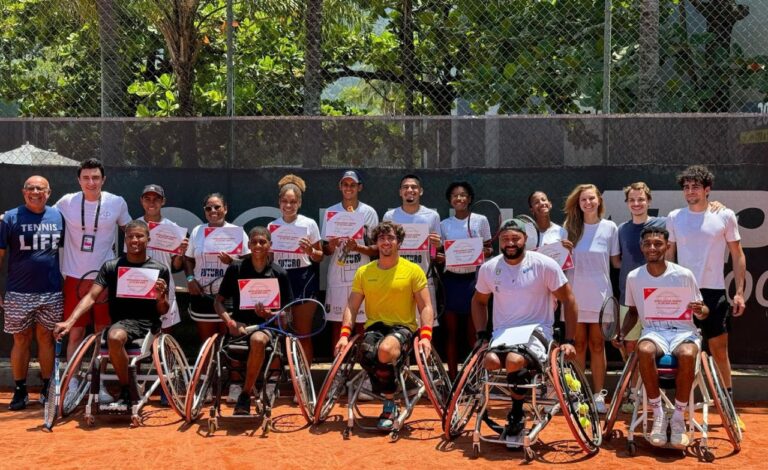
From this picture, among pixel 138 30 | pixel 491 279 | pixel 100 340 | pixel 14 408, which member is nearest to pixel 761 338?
pixel 491 279

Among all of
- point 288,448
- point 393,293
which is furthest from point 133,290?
point 393,293

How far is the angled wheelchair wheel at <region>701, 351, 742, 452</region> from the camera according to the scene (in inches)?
245

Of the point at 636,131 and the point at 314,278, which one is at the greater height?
the point at 636,131

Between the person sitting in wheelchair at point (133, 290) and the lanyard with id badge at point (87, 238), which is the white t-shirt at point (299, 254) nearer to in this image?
the person sitting in wheelchair at point (133, 290)

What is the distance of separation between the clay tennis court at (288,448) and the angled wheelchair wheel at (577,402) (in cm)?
13

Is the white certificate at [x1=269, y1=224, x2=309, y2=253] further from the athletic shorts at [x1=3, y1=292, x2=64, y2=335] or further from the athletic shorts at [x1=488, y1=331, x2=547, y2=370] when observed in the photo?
the athletic shorts at [x1=488, y1=331, x2=547, y2=370]

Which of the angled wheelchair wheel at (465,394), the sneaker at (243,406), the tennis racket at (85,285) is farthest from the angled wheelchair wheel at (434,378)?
the tennis racket at (85,285)

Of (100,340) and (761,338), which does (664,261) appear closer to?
(761,338)

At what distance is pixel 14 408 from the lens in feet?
26.1

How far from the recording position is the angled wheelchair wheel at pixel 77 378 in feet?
23.1

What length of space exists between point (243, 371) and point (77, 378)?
4.48ft

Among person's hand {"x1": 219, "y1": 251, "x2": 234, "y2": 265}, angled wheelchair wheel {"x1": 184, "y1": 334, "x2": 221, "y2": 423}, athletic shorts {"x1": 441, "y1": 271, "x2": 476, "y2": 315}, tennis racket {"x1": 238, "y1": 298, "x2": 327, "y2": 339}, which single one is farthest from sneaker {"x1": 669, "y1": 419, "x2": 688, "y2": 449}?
person's hand {"x1": 219, "y1": 251, "x2": 234, "y2": 265}

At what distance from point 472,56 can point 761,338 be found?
3967 millimetres

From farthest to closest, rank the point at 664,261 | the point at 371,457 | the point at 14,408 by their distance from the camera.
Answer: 1. the point at 14,408
2. the point at 664,261
3. the point at 371,457
